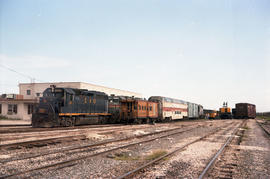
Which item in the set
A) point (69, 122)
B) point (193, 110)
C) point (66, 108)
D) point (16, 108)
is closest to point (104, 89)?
point (16, 108)

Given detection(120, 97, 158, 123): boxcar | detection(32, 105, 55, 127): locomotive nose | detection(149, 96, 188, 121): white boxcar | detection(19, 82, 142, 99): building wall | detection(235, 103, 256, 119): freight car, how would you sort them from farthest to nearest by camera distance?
1. detection(235, 103, 256, 119): freight car
2. detection(19, 82, 142, 99): building wall
3. detection(149, 96, 188, 121): white boxcar
4. detection(120, 97, 158, 123): boxcar
5. detection(32, 105, 55, 127): locomotive nose

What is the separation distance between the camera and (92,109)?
22.4 metres

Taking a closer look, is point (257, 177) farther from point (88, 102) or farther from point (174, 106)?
point (174, 106)

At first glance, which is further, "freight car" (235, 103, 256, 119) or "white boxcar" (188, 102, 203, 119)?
"freight car" (235, 103, 256, 119)

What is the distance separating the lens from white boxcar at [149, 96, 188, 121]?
30156 millimetres

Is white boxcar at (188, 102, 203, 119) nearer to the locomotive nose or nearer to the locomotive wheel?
the locomotive wheel

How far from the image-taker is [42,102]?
18406 mm

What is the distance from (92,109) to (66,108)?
396 centimetres

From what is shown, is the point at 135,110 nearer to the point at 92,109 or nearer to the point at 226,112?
the point at 92,109

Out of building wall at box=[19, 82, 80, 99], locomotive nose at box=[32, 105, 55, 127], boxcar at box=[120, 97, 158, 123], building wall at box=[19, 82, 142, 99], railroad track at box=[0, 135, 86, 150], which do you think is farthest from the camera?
building wall at box=[19, 82, 80, 99]

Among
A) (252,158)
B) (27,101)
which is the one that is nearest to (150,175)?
(252,158)

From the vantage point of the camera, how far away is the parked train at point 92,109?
707 inches

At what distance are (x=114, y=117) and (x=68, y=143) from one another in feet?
49.4

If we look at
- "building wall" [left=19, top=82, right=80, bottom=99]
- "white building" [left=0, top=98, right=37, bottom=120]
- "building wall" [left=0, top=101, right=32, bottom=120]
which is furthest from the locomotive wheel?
"building wall" [left=19, top=82, right=80, bottom=99]
